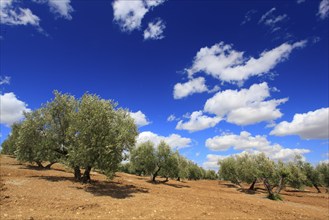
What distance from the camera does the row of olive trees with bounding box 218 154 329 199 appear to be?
156ft

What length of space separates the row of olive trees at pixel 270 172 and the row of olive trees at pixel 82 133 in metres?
28.3

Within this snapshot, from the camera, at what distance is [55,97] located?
35281mm

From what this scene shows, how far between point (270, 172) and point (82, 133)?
4130 centimetres

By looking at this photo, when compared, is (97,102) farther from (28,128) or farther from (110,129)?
(28,128)

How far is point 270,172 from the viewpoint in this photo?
53312mm

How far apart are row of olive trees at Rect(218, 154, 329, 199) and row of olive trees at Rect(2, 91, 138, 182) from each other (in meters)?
28.3

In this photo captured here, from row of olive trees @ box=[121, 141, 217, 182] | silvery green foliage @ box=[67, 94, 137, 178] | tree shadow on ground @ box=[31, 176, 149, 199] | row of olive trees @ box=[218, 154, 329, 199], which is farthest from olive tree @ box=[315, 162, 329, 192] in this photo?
silvery green foliage @ box=[67, 94, 137, 178]

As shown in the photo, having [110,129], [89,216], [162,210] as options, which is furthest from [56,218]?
[110,129]

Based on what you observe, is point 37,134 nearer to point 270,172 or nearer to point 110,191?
point 110,191

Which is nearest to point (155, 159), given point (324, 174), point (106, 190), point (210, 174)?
point (106, 190)

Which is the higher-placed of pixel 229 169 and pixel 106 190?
pixel 229 169

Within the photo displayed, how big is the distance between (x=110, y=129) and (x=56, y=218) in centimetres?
1692

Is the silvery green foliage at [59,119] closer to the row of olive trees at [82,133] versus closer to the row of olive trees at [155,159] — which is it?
the row of olive trees at [82,133]

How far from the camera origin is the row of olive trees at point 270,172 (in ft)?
156
